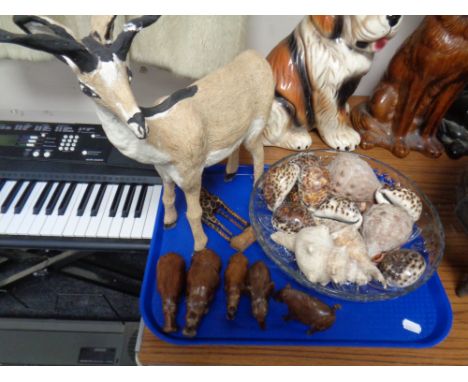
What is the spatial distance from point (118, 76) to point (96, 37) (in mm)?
49

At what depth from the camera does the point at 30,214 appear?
0.76 metres

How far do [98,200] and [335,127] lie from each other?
1.93 ft

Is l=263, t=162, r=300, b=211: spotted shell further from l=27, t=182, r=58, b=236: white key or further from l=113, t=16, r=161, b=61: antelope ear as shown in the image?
l=27, t=182, r=58, b=236: white key

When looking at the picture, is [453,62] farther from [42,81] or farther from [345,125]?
[42,81]

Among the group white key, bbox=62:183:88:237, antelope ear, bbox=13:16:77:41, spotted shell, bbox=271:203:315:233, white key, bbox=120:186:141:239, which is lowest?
white key, bbox=62:183:88:237

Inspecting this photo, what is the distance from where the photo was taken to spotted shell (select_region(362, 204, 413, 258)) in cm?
57

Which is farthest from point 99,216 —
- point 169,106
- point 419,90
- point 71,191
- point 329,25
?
point 419,90

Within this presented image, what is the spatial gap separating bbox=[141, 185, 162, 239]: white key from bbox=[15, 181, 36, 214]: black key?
282mm

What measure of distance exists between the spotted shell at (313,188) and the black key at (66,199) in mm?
518

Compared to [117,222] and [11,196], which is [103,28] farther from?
[11,196]

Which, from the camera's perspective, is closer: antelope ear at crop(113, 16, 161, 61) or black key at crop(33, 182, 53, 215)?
antelope ear at crop(113, 16, 161, 61)

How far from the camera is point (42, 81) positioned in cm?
104

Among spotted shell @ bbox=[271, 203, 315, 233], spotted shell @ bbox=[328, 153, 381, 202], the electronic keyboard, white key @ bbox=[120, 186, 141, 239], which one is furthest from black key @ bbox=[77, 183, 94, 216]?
spotted shell @ bbox=[328, 153, 381, 202]
